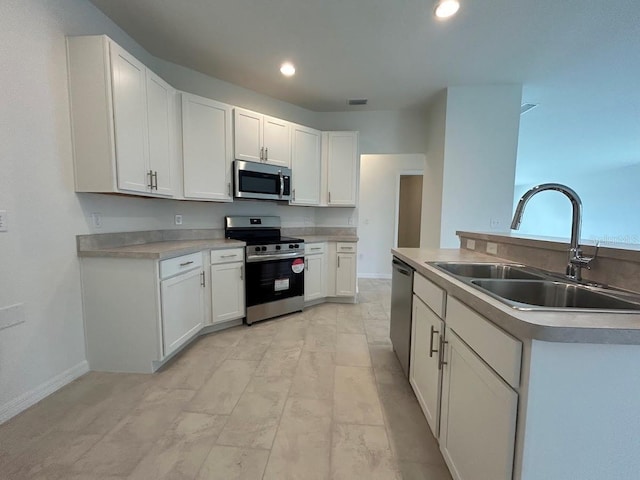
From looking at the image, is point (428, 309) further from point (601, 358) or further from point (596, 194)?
point (596, 194)

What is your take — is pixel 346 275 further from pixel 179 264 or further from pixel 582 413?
pixel 582 413

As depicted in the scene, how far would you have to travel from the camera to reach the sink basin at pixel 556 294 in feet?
3.26

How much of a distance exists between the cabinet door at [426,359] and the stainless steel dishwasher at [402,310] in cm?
9

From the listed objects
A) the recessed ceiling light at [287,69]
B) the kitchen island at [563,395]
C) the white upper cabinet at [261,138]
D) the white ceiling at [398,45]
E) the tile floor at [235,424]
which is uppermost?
the recessed ceiling light at [287,69]

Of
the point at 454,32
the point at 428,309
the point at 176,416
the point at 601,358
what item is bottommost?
the point at 176,416

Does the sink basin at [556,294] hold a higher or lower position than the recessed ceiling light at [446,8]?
lower

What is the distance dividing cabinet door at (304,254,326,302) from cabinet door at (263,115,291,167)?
4.12 feet

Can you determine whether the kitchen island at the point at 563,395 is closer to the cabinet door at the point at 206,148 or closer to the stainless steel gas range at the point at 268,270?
the stainless steel gas range at the point at 268,270

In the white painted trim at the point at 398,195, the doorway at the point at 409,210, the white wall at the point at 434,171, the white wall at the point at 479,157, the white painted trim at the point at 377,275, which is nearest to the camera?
the white wall at the point at 479,157

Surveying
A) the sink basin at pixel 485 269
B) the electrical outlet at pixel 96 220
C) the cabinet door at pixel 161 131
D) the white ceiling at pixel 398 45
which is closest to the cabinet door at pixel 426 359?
the sink basin at pixel 485 269

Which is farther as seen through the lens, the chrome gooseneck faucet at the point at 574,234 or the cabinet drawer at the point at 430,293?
the cabinet drawer at the point at 430,293

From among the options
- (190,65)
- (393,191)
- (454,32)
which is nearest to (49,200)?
(190,65)

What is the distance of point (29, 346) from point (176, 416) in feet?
3.33

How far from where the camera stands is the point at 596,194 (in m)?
7.59
